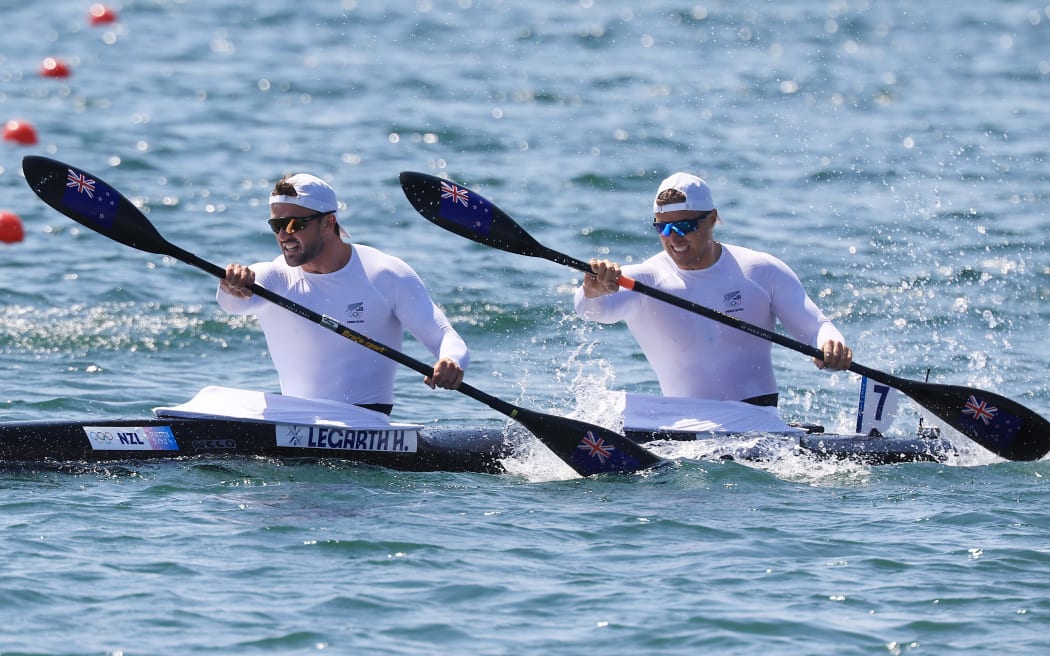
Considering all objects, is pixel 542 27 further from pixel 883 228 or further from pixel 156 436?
pixel 156 436

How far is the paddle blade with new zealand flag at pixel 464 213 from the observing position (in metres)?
10.5

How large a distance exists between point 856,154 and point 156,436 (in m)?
14.2

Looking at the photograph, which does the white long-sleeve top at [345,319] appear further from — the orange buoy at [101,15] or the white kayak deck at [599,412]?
the orange buoy at [101,15]

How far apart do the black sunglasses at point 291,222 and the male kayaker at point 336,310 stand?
5 cm

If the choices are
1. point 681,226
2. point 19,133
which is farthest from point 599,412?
point 19,133

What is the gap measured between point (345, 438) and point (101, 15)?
2064 cm

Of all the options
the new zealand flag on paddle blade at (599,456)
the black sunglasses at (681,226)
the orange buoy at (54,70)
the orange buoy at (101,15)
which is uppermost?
the orange buoy at (101,15)

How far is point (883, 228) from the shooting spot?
17.9 m

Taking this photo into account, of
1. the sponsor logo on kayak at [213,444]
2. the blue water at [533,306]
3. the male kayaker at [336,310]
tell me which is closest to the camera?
the blue water at [533,306]

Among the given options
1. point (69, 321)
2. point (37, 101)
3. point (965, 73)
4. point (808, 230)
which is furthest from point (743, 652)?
point (965, 73)

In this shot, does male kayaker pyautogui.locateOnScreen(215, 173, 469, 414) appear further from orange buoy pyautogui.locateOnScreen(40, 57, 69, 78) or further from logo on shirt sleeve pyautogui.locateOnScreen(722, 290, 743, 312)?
orange buoy pyautogui.locateOnScreen(40, 57, 69, 78)

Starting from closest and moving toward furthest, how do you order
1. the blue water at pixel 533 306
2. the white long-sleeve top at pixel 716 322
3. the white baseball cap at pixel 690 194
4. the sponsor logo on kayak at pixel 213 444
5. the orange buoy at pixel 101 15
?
the blue water at pixel 533 306 → the sponsor logo on kayak at pixel 213 444 → the white baseball cap at pixel 690 194 → the white long-sleeve top at pixel 716 322 → the orange buoy at pixel 101 15

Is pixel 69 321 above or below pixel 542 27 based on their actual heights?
below

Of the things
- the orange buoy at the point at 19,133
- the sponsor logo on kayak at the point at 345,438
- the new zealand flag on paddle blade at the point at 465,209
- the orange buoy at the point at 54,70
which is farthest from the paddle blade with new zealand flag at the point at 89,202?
the orange buoy at the point at 54,70
